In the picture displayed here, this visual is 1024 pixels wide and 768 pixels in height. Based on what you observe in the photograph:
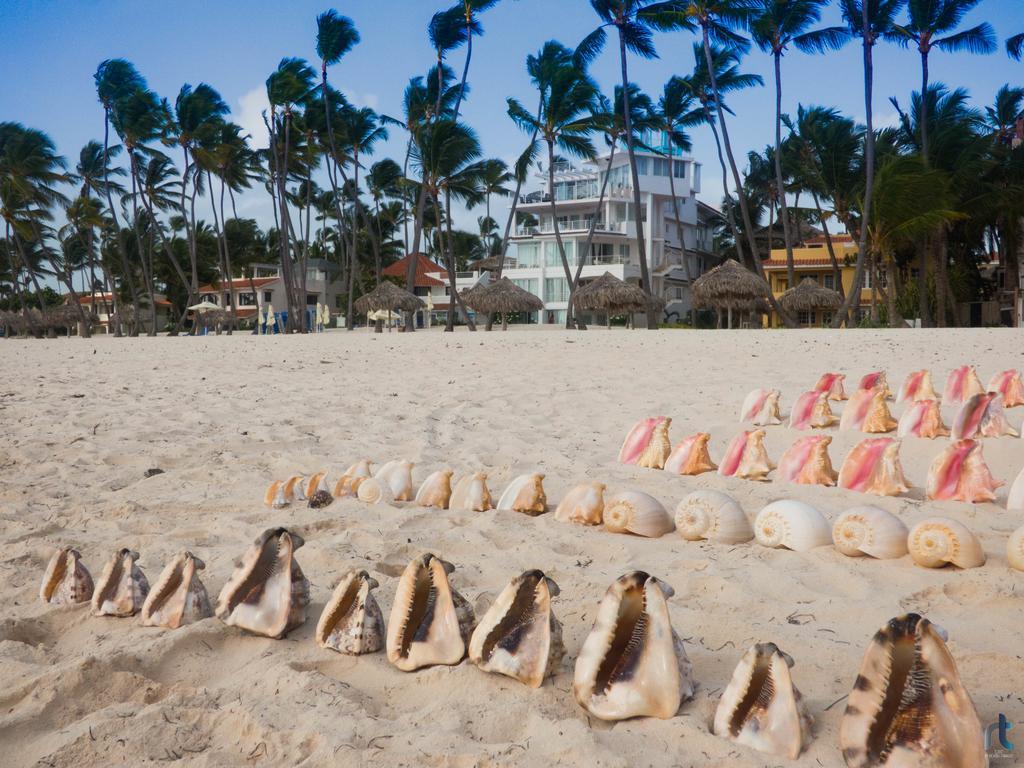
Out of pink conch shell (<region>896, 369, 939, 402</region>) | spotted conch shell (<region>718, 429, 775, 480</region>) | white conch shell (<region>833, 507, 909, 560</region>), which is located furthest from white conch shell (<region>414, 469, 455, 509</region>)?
pink conch shell (<region>896, 369, 939, 402</region>)

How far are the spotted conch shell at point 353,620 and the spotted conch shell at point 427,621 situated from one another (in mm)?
70

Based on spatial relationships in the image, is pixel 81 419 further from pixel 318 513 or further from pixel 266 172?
pixel 266 172

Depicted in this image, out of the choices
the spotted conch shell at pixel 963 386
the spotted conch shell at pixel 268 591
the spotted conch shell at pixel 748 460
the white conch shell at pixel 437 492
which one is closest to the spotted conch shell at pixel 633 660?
the spotted conch shell at pixel 268 591

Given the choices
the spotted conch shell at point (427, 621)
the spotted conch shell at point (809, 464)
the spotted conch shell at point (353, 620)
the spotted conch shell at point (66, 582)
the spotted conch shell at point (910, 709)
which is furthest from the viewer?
the spotted conch shell at point (809, 464)

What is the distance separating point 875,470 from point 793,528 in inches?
45.5

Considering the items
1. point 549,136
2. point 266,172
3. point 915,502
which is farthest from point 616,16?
point 915,502

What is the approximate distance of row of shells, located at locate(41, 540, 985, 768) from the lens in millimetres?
1646

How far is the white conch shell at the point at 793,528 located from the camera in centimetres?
306

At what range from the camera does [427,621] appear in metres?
2.24

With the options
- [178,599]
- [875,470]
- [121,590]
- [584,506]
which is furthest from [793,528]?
[121,590]

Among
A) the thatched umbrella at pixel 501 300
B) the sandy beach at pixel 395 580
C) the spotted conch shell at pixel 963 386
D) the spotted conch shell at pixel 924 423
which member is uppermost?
the thatched umbrella at pixel 501 300

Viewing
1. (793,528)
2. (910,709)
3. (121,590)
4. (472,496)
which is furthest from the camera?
(472,496)

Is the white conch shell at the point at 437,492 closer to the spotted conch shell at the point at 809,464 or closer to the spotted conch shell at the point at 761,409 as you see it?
the spotted conch shell at the point at 809,464

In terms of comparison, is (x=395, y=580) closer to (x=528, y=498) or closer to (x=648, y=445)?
(x=528, y=498)
